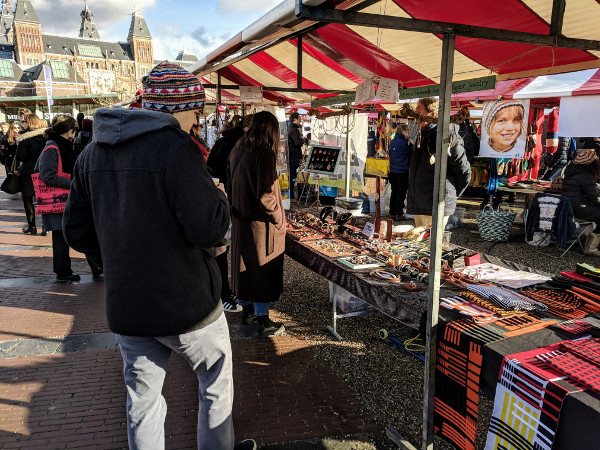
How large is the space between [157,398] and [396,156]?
7.95 meters

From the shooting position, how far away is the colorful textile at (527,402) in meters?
1.44

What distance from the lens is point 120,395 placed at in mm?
2926

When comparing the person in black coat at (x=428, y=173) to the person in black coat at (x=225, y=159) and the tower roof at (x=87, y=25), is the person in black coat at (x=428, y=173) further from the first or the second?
the tower roof at (x=87, y=25)

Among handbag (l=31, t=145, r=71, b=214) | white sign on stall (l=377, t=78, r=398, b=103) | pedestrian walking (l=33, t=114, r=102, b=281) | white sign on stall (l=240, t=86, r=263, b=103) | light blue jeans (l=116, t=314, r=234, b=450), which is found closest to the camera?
light blue jeans (l=116, t=314, r=234, b=450)

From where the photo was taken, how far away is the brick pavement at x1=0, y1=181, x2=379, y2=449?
250 centimetres

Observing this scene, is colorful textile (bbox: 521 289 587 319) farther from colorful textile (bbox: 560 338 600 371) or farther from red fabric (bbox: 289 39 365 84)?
red fabric (bbox: 289 39 365 84)

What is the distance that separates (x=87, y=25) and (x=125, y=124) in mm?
122893

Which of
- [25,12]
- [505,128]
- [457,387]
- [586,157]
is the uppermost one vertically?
[25,12]

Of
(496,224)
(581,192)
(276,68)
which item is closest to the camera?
(276,68)

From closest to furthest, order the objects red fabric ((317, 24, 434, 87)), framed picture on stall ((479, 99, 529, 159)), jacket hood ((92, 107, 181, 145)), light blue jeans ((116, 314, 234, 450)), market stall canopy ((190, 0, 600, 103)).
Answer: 1. jacket hood ((92, 107, 181, 145))
2. light blue jeans ((116, 314, 234, 450))
3. market stall canopy ((190, 0, 600, 103))
4. red fabric ((317, 24, 434, 87))
5. framed picture on stall ((479, 99, 529, 159))

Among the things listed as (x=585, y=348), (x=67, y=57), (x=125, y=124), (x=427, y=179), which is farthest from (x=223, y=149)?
(x=67, y=57)

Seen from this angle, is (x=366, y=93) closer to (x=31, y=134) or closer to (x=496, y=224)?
(x=496, y=224)

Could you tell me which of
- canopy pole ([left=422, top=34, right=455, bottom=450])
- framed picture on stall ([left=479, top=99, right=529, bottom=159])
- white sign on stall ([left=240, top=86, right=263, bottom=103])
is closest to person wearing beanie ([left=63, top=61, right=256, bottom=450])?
canopy pole ([left=422, top=34, right=455, bottom=450])

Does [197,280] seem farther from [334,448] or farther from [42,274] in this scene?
[42,274]
